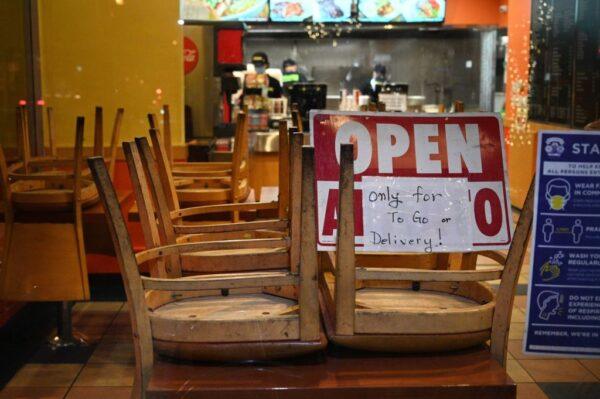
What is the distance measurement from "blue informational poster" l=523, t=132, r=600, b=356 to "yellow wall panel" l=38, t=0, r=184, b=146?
4298 mm

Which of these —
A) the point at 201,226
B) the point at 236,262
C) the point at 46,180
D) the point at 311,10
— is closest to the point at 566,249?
the point at 236,262

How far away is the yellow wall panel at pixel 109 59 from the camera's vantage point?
577cm

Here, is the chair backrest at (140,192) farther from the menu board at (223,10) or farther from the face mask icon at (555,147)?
the menu board at (223,10)

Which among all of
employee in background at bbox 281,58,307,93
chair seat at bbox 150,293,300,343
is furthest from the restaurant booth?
employee in background at bbox 281,58,307,93

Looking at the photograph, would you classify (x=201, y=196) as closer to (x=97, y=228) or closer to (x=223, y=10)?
(x=97, y=228)

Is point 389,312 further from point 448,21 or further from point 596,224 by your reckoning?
point 448,21

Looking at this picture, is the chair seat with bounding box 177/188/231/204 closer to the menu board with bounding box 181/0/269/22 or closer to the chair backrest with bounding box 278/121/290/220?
the chair backrest with bounding box 278/121/290/220

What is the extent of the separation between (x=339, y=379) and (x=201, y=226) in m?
1.01

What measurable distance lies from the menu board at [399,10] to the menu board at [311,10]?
20 centimetres

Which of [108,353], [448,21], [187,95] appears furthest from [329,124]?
[448,21]

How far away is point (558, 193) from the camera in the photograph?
78.4 inches

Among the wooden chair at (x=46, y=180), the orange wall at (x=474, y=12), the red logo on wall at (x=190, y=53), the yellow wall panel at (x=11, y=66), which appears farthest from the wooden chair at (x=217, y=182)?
the orange wall at (x=474, y=12)

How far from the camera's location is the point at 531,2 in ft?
27.4

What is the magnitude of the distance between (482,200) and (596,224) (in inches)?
11.7
